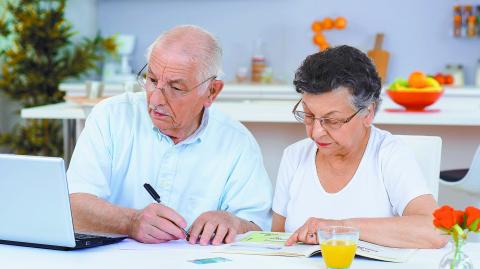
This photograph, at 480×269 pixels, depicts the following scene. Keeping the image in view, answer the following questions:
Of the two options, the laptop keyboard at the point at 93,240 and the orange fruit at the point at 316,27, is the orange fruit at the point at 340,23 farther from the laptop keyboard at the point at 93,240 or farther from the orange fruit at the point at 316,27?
the laptop keyboard at the point at 93,240

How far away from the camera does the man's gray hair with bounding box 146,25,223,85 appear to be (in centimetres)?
221

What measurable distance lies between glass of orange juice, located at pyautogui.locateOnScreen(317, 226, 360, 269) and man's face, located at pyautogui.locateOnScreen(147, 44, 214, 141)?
734 mm

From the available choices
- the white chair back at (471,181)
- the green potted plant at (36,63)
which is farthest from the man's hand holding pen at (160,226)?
the green potted plant at (36,63)

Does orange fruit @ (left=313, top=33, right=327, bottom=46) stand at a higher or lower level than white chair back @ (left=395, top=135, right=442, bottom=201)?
higher

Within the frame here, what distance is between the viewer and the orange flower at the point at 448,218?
4.80 ft

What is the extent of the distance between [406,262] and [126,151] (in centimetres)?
93

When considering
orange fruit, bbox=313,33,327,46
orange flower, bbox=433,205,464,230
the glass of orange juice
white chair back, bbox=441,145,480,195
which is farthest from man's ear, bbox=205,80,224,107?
orange fruit, bbox=313,33,327,46

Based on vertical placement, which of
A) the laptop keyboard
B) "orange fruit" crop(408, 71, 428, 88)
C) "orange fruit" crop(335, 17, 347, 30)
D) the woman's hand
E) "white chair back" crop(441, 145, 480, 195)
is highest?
"orange fruit" crop(335, 17, 347, 30)

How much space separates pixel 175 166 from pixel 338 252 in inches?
33.2

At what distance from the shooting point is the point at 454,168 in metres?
3.59

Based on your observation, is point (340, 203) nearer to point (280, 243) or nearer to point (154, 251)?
point (280, 243)

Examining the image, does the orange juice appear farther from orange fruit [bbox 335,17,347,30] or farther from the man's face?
orange fruit [bbox 335,17,347,30]

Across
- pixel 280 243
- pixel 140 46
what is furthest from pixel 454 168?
pixel 140 46

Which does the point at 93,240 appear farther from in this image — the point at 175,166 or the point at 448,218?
the point at 448,218
